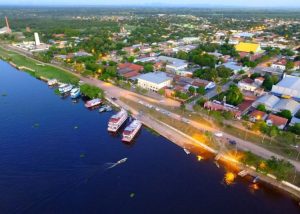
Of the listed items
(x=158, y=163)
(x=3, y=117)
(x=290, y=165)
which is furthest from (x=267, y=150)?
(x=3, y=117)

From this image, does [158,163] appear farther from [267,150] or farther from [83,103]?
[83,103]

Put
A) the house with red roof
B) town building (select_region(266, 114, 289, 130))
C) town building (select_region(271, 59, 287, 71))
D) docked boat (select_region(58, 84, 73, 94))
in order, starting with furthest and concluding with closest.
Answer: town building (select_region(271, 59, 287, 71))
the house with red roof
docked boat (select_region(58, 84, 73, 94))
town building (select_region(266, 114, 289, 130))

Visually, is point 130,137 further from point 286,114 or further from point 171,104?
point 286,114

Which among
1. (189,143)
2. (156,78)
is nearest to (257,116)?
(189,143)

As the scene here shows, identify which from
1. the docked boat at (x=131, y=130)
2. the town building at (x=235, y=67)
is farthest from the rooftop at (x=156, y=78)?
the town building at (x=235, y=67)

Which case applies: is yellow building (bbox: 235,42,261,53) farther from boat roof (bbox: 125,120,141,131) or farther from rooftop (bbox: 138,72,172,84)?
boat roof (bbox: 125,120,141,131)

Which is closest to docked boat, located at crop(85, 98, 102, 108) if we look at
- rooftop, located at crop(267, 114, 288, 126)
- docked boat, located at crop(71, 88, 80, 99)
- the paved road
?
the paved road

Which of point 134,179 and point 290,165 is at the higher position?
point 290,165
